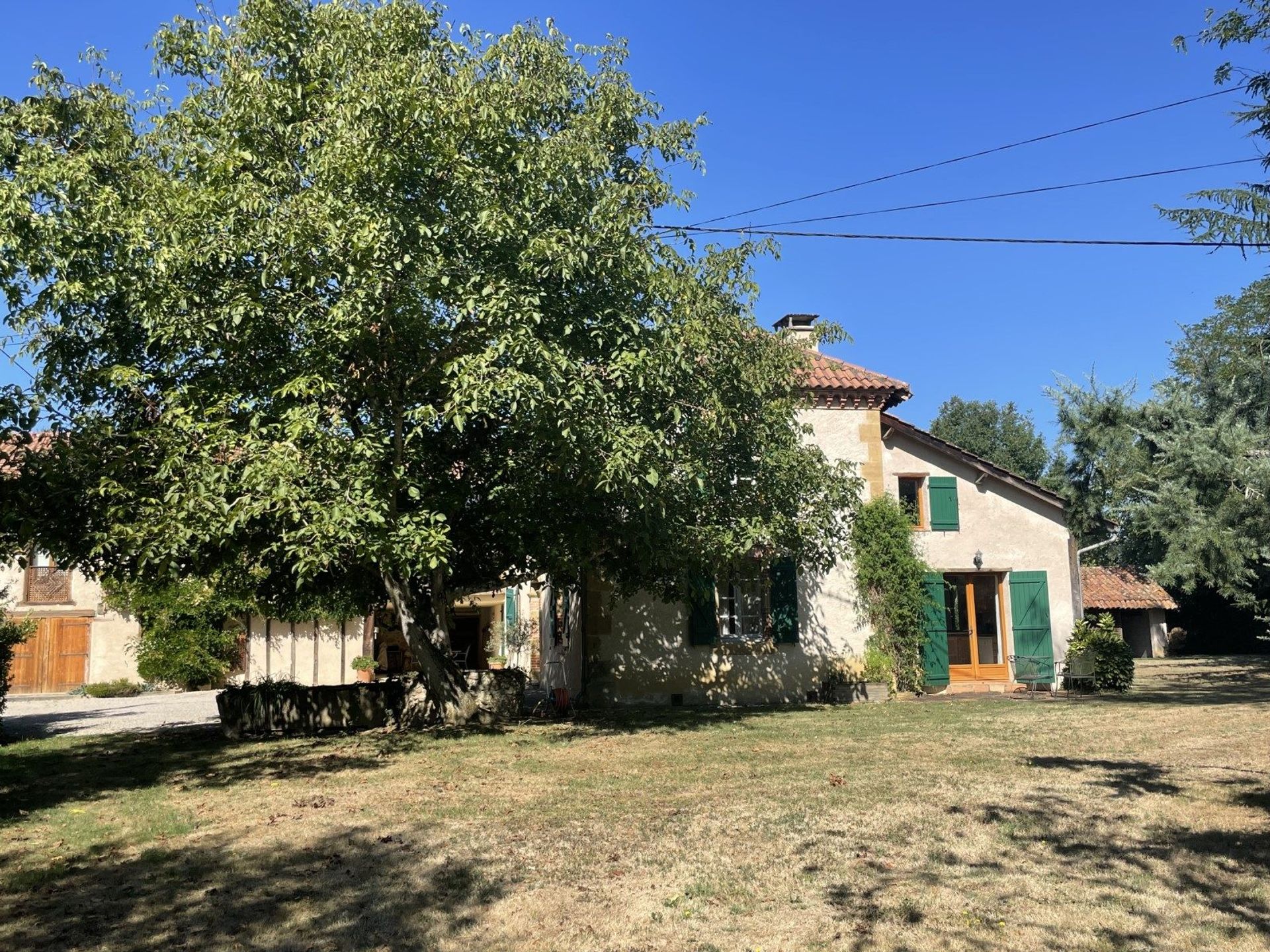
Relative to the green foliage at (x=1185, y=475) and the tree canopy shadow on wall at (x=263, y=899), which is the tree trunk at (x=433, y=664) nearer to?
the tree canopy shadow on wall at (x=263, y=899)

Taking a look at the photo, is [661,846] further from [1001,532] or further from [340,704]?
[1001,532]

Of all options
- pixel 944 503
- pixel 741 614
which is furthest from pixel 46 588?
pixel 944 503

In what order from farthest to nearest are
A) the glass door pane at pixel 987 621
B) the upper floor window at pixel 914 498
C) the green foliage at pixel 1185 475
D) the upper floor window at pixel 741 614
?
the green foliage at pixel 1185 475 < the glass door pane at pixel 987 621 < the upper floor window at pixel 914 498 < the upper floor window at pixel 741 614

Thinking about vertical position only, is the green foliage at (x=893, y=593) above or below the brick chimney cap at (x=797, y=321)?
below

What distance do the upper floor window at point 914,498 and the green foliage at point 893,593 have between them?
46cm

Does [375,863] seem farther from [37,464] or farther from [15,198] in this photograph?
[15,198]

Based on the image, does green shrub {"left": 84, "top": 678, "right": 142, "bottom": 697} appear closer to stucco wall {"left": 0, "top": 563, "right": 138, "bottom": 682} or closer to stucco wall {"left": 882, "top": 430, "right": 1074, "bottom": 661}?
stucco wall {"left": 0, "top": 563, "right": 138, "bottom": 682}

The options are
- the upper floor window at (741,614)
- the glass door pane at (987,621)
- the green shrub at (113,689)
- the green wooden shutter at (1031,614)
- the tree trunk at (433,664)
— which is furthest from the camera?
the green shrub at (113,689)

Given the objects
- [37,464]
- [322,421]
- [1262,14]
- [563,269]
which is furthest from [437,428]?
[1262,14]

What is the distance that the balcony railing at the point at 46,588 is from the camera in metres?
26.0

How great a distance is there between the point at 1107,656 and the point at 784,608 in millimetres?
5670

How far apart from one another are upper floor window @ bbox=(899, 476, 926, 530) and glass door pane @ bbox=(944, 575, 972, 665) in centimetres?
128

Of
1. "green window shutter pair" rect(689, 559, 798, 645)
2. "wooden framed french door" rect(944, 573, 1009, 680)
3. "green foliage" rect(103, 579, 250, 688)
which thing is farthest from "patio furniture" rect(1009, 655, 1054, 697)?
"green foliage" rect(103, 579, 250, 688)

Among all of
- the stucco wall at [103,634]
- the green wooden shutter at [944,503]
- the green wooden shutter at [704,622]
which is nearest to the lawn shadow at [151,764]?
the green wooden shutter at [704,622]
